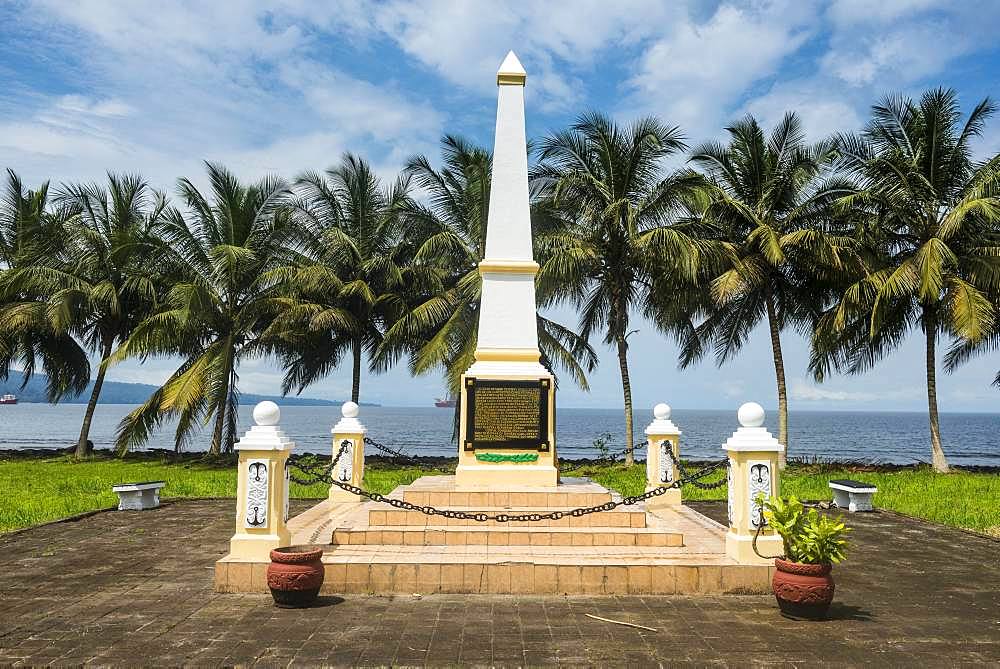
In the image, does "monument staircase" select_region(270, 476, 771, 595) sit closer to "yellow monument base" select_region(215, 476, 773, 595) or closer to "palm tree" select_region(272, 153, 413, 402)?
"yellow monument base" select_region(215, 476, 773, 595)

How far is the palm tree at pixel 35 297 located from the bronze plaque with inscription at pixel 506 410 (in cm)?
1810

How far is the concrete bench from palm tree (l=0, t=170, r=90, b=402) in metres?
21.8

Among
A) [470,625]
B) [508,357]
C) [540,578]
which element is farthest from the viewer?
[508,357]

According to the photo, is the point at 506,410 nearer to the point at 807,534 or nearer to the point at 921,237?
the point at 807,534

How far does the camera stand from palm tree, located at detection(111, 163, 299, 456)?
812 inches

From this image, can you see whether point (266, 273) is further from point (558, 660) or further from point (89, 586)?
point (558, 660)

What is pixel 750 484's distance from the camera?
23.9 feet

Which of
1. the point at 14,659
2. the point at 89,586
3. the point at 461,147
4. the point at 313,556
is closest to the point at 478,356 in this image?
the point at 313,556

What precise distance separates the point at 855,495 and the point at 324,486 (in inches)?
395

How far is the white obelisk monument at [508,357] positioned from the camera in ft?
32.8

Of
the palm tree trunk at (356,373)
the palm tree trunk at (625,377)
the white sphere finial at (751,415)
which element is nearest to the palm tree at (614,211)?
the palm tree trunk at (625,377)

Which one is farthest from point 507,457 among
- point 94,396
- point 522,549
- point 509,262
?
point 94,396

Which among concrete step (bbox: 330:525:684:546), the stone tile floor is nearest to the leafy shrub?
the stone tile floor

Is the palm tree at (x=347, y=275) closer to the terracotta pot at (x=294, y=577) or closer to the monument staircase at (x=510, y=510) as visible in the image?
the monument staircase at (x=510, y=510)
